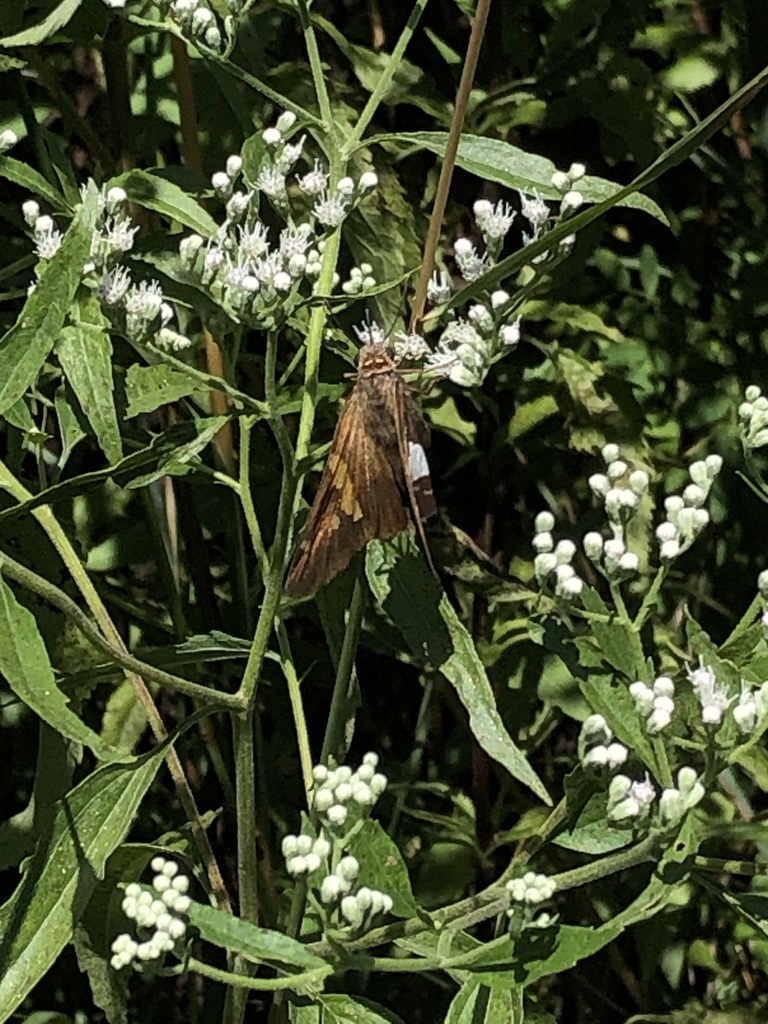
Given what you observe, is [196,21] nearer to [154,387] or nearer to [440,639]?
[154,387]

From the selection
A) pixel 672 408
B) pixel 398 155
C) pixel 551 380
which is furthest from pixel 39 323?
pixel 672 408

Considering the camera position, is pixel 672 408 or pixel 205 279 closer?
pixel 205 279

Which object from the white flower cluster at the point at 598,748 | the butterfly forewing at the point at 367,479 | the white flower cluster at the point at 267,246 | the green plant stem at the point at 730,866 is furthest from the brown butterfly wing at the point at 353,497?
the green plant stem at the point at 730,866

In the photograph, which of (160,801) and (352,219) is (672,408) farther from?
(160,801)

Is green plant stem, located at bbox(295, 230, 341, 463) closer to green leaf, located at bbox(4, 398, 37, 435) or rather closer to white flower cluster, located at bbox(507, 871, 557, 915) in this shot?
green leaf, located at bbox(4, 398, 37, 435)

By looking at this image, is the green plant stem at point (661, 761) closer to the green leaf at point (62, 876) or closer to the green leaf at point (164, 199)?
the green leaf at point (62, 876)

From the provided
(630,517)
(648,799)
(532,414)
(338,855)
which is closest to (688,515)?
(630,517)

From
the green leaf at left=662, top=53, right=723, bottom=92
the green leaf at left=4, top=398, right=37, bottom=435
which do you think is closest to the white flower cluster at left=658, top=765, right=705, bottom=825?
the green leaf at left=4, top=398, right=37, bottom=435
